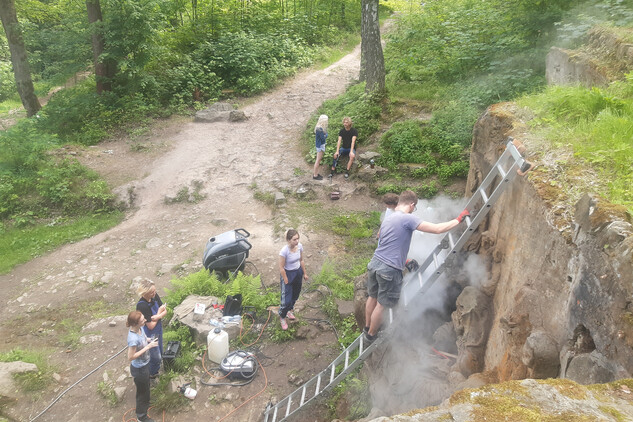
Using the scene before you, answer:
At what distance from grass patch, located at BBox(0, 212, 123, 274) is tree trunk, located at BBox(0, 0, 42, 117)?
23.4 feet

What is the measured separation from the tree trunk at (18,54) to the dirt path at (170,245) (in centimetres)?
398

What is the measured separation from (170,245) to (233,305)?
11.7ft

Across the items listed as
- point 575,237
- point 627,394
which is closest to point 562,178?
point 575,237

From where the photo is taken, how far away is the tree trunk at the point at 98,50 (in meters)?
15.1

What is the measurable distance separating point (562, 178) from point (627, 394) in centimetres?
254

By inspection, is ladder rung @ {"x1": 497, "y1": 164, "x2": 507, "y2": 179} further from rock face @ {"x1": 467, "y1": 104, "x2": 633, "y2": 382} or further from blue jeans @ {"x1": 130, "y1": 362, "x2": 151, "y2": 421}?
blue jeans @ {"x1": 130, "y1": 362, "x2": 151, "y2": 421}

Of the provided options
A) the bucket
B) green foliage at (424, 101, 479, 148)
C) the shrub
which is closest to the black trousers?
the bucket

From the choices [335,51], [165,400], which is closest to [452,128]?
[165,400]

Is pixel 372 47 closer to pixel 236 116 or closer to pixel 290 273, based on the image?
pixel 236 116

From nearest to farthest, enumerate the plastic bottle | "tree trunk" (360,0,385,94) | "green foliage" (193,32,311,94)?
the plastic bottle < "tree trunk" (360,0,385,94) < "green foliage" (193,32,311,94)

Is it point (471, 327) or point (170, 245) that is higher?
point (471, 327)

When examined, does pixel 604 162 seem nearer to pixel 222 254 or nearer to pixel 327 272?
pixel 327 272

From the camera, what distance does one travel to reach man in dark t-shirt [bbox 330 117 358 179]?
1187 centimetres

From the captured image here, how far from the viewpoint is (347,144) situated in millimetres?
12055
